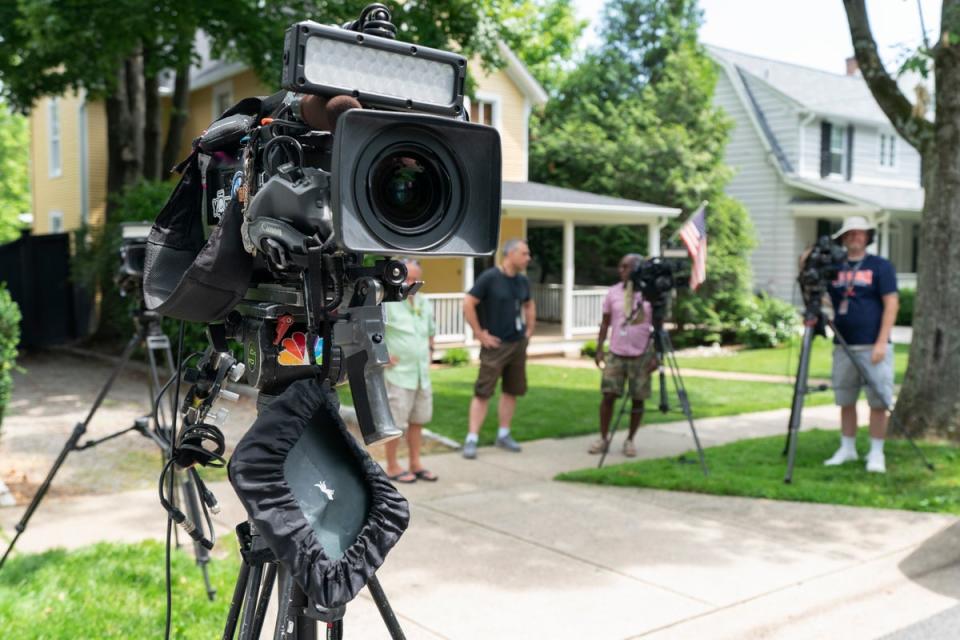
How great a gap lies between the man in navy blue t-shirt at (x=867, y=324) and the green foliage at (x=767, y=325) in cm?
1136

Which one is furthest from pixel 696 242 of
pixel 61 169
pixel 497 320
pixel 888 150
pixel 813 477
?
pixel 888 150

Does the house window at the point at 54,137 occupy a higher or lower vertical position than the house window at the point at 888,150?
lower

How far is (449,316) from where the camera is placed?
16047 millimetres

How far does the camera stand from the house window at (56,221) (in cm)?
2044

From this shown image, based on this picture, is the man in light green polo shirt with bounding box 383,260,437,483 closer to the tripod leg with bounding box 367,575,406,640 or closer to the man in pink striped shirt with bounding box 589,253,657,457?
the man in pink striped shirt with bounding box 589,253,657,457

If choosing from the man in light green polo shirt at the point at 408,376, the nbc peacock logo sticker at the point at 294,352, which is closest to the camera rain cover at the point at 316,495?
the nbc peacock logo sticker at the point at 294,352

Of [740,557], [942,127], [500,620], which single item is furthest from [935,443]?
[500,620]

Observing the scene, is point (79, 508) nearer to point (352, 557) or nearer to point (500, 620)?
point (500, 620)

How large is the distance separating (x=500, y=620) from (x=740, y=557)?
162cm

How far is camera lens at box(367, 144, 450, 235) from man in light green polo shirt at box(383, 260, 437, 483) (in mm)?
4330

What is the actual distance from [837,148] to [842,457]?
19.4 meters

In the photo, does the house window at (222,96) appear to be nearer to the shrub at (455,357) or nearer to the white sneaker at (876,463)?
the shrub at (455,357)

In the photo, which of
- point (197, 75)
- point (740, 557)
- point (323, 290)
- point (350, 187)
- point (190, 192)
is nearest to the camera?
point (350, 187)

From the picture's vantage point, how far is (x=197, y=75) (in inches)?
784
